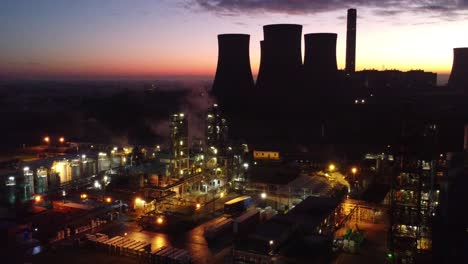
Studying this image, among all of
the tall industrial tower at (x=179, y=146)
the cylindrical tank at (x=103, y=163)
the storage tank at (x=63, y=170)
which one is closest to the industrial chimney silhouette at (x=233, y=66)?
the cylindrical tank at (x=103, y=163)

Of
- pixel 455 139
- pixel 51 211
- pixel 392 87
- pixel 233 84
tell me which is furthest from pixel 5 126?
pixel 392 87

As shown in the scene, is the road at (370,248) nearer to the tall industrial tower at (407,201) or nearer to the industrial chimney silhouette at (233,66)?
the tall industrial tower at (407,201)

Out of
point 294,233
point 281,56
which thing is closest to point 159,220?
point 294,233

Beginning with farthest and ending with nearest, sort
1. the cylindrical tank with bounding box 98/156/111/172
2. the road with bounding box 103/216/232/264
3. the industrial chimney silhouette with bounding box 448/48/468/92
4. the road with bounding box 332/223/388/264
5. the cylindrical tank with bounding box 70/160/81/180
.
Answer: the industrial chimney silhouette with bounding box 448/48/468/92 → the cylindrical tank with bounding box 98/156/111/172 → the cylindrical tank with bounding box 70/160/81/180 → the road with bounding box 103/216/232/264 → the road with bounding box 332/223/388/264

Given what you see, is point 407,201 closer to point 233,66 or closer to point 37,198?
point 37,198

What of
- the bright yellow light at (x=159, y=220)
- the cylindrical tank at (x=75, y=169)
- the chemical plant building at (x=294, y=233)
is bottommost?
the bright yellow light at (x=159, y=220)

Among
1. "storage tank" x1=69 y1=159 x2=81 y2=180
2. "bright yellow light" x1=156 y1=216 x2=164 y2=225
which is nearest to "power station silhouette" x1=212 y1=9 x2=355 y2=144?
"storage tank" x1=69 y1=159 x2=81 y2=180

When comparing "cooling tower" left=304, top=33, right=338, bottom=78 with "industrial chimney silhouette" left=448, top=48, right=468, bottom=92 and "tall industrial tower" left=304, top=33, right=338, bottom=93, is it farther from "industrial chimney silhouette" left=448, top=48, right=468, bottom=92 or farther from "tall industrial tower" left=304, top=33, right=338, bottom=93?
"industrial chimney silhouette" left=448, top=48, right=468, bottom=92
